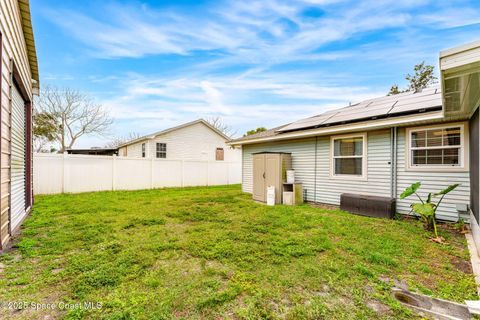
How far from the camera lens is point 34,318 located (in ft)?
6.24

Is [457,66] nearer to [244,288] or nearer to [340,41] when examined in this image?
[244,288]

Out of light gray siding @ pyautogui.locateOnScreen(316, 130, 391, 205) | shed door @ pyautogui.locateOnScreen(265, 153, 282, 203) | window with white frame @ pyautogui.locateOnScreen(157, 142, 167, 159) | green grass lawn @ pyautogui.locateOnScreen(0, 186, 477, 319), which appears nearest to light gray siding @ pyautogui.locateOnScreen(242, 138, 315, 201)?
light gray siding @ pyautogui.locateOnScreen(316, 130, 391, 205)

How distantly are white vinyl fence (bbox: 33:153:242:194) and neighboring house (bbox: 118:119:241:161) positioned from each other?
7.55ft

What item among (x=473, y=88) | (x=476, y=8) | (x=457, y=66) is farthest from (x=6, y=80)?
(x=476, y=8)

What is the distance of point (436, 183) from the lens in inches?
209

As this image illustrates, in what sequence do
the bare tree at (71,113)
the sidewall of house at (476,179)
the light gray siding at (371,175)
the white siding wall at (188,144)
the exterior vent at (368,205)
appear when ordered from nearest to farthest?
1. the sidewall of house at (476,179)
2. the exterior vent at (368,205)
3. the light gray siding at (371,175)
4. the white siding wall at (188,144)
5. the bare tree at (71,113)

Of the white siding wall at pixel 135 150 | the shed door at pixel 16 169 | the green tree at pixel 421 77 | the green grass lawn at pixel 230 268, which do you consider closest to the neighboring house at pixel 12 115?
the shed door at pixel 16 169

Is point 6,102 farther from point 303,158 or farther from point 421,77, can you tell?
point 421,77

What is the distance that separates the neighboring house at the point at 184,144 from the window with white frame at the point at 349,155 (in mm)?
9290

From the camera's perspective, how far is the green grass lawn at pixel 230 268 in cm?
210

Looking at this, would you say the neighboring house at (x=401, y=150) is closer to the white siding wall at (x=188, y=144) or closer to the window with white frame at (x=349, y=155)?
the window with white frame at (x=349, y=155)

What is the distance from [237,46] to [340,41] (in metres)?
4.36

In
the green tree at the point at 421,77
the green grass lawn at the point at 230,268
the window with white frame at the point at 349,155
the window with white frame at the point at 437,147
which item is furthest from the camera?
the green tree at the point at 421,77

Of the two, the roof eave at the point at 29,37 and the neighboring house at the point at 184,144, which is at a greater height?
the roof eave at the point at 29,37
